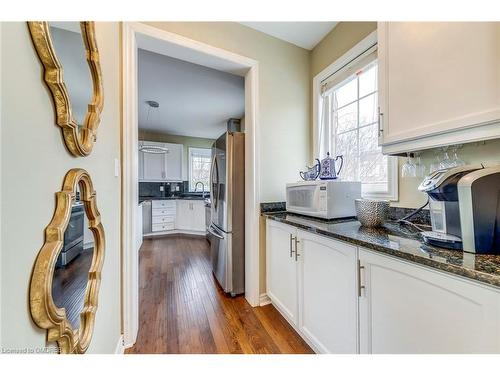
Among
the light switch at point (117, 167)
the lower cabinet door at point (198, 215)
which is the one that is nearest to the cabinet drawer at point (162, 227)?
the lower cabinet door at point (198, 215)

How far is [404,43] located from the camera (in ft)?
3.50

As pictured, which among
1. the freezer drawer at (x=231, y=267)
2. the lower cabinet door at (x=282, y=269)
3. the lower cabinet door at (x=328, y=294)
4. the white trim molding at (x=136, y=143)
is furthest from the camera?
the freezer drawer at (x=231, y=267)

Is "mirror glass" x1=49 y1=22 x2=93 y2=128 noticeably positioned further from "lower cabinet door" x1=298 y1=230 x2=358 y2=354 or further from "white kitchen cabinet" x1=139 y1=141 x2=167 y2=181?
"white kitchen cabinet" x1=139 y1=141 x2=167 y2=181

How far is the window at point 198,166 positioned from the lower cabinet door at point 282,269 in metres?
4.11

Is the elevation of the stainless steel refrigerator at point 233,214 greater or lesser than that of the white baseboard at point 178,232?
greater

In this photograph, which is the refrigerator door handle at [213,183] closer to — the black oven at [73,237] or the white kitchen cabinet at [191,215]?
the black oven at [73,237]

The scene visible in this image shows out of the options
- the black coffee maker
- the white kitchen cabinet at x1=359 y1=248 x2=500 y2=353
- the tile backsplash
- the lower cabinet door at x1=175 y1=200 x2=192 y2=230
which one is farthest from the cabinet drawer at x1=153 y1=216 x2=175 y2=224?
the black coffee maker

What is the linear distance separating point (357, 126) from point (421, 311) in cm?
151

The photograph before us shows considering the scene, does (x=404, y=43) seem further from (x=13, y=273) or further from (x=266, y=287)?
(x=266, y=287)

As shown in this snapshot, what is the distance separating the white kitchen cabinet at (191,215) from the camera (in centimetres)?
457

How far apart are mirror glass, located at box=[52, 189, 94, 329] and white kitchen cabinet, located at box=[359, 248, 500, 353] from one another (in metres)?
1.14

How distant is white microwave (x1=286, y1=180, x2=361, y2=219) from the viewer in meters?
1.43

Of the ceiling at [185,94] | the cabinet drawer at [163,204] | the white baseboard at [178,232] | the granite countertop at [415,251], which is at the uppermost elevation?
the ceiling at [185,94]
